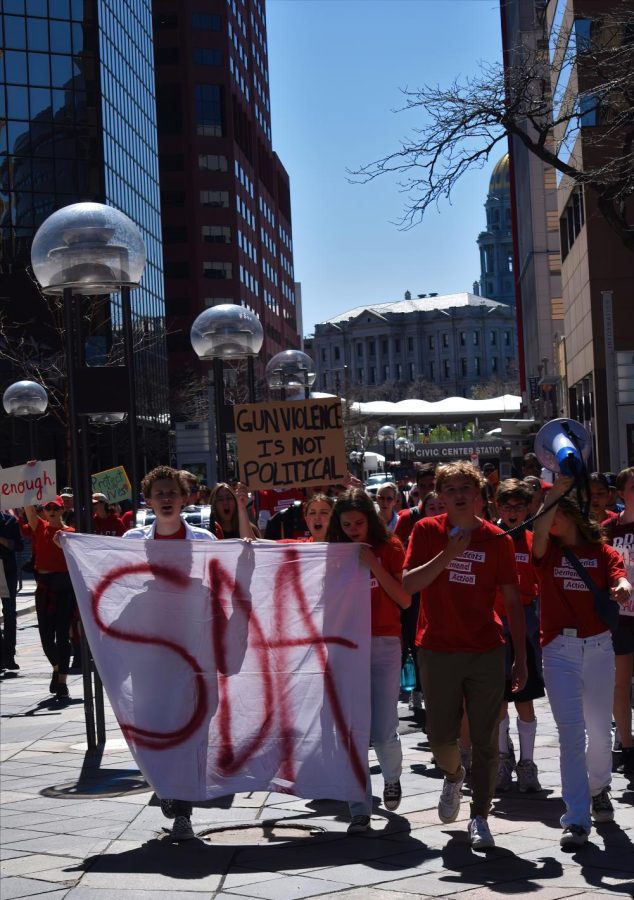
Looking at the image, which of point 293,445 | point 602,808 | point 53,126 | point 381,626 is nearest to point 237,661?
point 381,626

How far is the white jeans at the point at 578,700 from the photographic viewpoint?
6.09m

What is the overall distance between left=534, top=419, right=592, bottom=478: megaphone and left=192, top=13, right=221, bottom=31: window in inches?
3369

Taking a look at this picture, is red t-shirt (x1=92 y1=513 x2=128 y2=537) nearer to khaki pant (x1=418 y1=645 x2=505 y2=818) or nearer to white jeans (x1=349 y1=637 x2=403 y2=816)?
white jeans (x1=349 y1=637 x2=403 y2=816)

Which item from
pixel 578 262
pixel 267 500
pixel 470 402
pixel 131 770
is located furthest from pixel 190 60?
pixel 131 770

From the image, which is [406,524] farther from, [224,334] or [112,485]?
[112,485]

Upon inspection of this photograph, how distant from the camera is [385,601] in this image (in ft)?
22.5

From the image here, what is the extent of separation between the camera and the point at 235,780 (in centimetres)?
664

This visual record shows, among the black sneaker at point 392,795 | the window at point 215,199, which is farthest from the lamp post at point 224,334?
the window at point 215,199

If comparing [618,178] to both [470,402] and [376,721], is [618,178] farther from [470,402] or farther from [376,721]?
[470,402]

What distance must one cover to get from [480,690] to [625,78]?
645cm

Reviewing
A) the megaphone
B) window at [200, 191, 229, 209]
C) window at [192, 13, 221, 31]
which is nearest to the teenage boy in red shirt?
the megaphone

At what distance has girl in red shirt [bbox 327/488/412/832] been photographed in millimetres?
6746

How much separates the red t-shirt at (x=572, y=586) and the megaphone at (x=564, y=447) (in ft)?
1.39

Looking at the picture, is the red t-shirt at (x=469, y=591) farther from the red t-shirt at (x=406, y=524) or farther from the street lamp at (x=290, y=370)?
the street lamp at (x=290, y=370)
